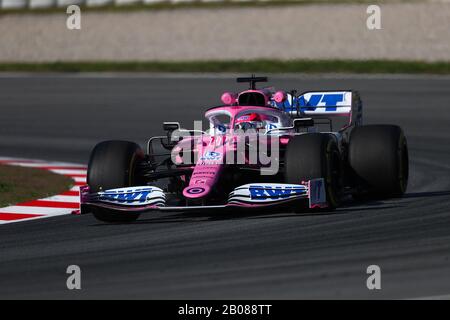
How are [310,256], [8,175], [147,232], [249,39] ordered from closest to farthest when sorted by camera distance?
[310,256]
[147,232]
[8,175]
[249,39]

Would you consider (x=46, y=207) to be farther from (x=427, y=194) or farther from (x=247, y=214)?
(x=427, y=194)

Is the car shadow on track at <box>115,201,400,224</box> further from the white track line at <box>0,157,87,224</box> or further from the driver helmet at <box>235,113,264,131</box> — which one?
the white track line at <box>0,157,87,224</box>

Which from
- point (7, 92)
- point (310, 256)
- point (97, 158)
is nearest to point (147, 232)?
point (97, 158)

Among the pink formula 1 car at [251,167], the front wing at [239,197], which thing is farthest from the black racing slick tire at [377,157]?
the front wing at [239,197]

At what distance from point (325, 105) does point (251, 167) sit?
2262mm

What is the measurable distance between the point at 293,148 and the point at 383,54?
16.5 metres

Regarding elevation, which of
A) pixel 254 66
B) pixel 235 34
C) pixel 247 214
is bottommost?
pixel 247 214

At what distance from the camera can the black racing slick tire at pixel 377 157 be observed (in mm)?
11688

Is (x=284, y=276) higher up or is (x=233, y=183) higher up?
(x=233, y=183)

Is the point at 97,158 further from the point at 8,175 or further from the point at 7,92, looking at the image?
the point at 7,92

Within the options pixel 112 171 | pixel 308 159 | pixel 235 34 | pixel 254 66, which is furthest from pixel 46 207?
pixel 235 34

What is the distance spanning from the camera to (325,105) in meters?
13.1

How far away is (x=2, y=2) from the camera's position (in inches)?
1359

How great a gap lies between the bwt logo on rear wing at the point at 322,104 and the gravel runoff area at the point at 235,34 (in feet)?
45.7
